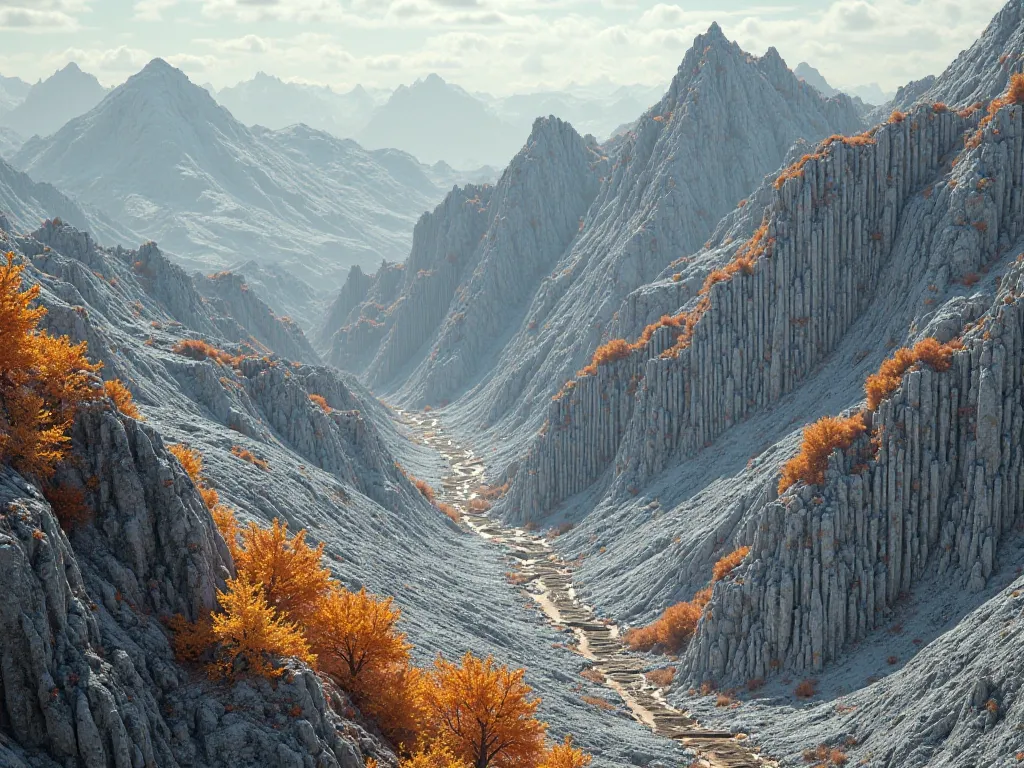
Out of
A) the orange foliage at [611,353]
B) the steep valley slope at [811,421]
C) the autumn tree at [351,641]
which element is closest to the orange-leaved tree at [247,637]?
the autumn tree at [351,641]

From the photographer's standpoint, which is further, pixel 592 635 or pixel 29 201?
pixel 29 201

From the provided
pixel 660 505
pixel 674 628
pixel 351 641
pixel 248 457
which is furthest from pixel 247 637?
pixel 660 505

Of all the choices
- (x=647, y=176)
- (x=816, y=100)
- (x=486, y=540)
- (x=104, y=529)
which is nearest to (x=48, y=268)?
(x=486, y=540)

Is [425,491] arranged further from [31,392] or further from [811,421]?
[31,392]

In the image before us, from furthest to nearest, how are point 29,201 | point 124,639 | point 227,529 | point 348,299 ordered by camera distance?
point 348,299 → point 29,201 → point 227,529 → point 124,639

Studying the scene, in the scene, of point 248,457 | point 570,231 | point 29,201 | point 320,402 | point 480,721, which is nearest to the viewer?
point 480,721

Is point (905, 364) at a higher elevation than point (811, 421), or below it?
higher

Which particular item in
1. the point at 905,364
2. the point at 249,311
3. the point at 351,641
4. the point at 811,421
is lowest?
the point at 351,641

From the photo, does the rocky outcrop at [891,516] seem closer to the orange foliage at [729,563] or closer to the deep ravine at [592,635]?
the orange foliage at [729,563]
